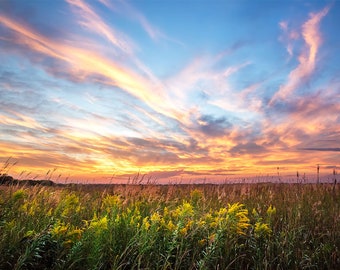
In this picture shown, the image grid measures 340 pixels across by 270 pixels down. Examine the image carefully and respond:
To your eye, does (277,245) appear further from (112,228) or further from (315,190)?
(315,190)

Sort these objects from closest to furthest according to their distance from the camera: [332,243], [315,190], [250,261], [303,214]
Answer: [250,261], [332,243], [303,214], [315,190]

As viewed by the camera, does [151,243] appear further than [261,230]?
No

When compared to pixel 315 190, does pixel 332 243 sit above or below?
below

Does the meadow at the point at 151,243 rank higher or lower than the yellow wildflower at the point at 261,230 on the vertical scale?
lower

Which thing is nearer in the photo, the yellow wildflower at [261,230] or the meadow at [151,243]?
the meadow at [151,243]

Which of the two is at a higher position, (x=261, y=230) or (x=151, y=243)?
(x=261, y=230)

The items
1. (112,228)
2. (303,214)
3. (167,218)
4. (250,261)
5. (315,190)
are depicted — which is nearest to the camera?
Answer: (112,228)

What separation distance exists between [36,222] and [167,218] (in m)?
2.03

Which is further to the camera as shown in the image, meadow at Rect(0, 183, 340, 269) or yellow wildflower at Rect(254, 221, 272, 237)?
yellow wildflower at Rect(254, 221, 272, 237)

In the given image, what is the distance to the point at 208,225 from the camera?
516 cm

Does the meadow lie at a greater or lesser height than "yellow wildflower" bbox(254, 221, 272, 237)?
lesser

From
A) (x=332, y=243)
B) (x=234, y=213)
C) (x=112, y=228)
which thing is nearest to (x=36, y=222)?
(x=112, y=228)

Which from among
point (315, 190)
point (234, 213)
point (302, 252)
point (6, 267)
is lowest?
point (6, 267)

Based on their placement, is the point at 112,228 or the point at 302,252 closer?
the point at 112,228
